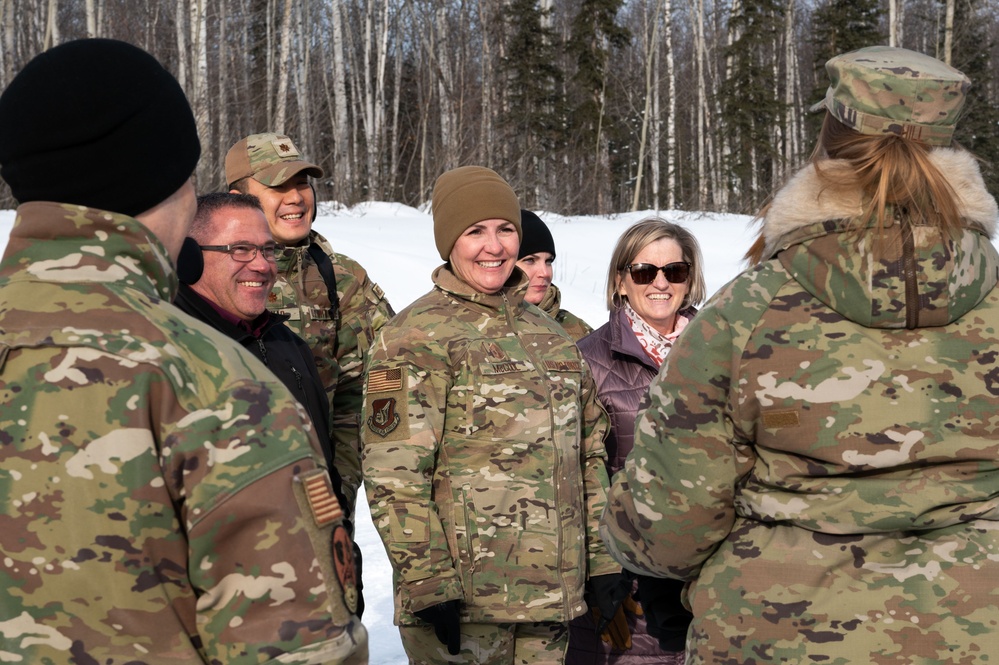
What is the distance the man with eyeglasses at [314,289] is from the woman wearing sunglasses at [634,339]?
946mm

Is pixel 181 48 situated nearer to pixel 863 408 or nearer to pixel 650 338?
pixel 650 338

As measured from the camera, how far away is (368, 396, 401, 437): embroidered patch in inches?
112

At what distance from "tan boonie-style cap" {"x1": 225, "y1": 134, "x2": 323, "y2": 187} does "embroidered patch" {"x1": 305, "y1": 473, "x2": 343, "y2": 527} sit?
2.69 metres

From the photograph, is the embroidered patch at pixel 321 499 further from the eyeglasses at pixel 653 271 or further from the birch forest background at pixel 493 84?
the birch forest background at pixel 493 84

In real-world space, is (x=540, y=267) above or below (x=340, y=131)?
above

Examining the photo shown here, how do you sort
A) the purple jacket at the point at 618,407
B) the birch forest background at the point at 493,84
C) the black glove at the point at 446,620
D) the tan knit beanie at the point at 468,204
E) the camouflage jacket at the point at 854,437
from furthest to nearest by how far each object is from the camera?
the birch forest background at the point at 493,84, the purple jacket at the point at 618,407, the tan knit beanie at the point at 468,204, the black glove at the point at 446,620, the camouflage jacket at the point at 854,437

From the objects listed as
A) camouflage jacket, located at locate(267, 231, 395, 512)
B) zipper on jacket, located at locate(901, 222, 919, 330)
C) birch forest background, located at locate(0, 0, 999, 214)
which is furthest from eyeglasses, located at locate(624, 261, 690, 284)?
birch forest background, located at locate(0, 0, 999, 214)

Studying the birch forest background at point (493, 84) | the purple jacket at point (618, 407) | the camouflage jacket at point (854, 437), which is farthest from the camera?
the birch forest background at point (493, 84)

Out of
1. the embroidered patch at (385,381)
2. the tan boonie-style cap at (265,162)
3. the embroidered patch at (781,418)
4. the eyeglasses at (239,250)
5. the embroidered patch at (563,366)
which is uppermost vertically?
the tan boonie-style cap at (265,162)

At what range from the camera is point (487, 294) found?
3.13 m

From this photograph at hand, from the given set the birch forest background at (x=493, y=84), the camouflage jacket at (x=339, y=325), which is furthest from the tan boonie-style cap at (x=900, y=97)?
the birch forest background at (x=493, y=84)

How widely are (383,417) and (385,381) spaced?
0.11 m

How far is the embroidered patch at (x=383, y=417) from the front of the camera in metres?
2.85

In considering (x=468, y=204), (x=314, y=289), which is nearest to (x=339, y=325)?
(x=314, y=289)
